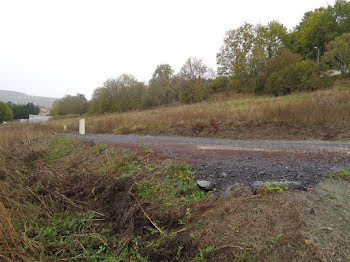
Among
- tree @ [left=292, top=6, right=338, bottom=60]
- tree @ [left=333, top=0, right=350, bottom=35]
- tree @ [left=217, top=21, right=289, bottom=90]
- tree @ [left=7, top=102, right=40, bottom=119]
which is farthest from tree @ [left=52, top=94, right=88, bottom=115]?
tree @ [left=333, top=0, right=350, bottom=35]

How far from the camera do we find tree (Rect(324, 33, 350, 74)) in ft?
63.6

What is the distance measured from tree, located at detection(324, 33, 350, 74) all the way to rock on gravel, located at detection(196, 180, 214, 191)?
25.0m

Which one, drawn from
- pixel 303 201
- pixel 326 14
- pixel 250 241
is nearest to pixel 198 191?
pixel 250 241

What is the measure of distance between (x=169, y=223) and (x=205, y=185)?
0.81 m

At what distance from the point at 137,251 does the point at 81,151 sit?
4.82 m

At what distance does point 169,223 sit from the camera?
7.37ft

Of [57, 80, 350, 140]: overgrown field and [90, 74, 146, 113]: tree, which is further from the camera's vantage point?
[90, 74, 146, 113]: tree

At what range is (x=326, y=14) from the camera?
29391mm

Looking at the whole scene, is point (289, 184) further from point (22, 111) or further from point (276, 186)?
point (22, 111)

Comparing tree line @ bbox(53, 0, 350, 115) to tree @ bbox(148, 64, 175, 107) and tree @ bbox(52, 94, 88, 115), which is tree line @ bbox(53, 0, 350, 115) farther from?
tree @ bbox(52, 94, 88, 115)

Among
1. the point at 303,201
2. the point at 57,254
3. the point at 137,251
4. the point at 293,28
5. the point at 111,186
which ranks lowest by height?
the point at 57,254

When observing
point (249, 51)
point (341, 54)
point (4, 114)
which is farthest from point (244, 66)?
point (4, 114)

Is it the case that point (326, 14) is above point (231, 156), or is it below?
above

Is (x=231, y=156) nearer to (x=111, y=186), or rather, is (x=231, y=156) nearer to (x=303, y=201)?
(x=303, y=201)
